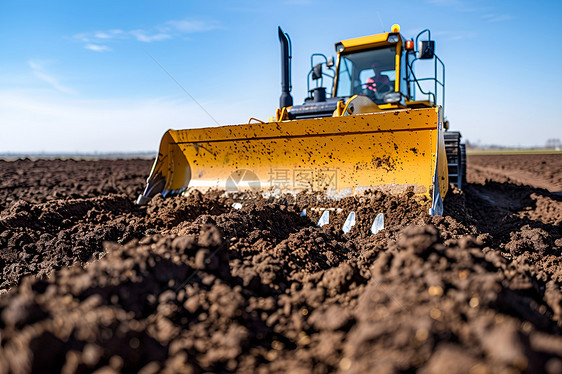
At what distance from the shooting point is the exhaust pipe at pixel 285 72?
6527 mm

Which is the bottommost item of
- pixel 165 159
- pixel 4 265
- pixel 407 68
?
pixel 4 265

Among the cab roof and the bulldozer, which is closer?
the bulldozer

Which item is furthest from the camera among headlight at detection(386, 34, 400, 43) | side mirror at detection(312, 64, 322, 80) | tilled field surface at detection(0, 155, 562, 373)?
side mirror at detection(312, 64, 322, 80)

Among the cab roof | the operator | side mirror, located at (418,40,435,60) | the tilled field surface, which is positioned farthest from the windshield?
the tilled field surface

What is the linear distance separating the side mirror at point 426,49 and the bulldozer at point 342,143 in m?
0.02

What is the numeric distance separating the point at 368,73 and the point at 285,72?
4.87 feet

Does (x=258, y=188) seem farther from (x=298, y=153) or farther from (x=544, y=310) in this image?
A: (x=544, y=310)

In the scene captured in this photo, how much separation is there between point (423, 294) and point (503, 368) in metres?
0.44

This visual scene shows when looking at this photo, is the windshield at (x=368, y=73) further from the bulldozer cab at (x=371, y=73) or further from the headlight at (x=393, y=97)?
the headlight at (x=393, y=97)

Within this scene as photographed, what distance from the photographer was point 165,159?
228 inches

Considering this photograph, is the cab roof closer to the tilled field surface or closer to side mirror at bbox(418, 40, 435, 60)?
side mirror at bbox(418, 40, 435, 60)

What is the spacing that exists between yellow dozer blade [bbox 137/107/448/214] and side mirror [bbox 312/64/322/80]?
233 centimetres

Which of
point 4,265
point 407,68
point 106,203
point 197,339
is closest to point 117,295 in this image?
point 197,339

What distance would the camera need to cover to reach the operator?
22.1 feet
